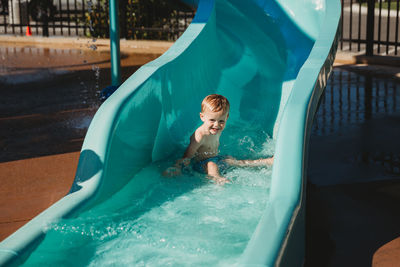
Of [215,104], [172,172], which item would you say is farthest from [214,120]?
[172,172]

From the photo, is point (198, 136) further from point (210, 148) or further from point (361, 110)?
point (361, 110)

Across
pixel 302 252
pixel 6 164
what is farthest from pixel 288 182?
pixel 6 164

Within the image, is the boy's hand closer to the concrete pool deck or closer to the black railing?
the concrete pool deck

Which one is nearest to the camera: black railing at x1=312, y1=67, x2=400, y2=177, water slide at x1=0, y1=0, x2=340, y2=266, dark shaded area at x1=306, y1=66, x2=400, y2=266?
water slide at x1=0, y1=0, x2=340, y2=266

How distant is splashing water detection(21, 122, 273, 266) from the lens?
104 inches

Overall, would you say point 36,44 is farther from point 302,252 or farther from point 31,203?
point 302,252

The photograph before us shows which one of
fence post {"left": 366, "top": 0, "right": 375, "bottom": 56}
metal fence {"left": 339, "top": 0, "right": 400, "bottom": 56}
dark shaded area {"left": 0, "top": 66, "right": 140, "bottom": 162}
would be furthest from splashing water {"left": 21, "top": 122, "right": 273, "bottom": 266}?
fence post {"left": 366, "top": 0, "right": 375, "bottom": 56}

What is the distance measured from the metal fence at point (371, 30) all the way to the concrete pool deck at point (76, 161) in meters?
0.56

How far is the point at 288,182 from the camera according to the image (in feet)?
8.65

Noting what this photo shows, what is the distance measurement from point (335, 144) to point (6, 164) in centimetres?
274

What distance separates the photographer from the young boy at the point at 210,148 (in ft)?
12.3

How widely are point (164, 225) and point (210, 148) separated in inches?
46.2

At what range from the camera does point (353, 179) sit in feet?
13.3

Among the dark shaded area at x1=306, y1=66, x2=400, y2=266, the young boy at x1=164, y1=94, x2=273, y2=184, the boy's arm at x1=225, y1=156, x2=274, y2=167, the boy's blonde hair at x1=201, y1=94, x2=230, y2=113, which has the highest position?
the boy's blonde hair at x1=201, y1=94, x2=230, y2=113
